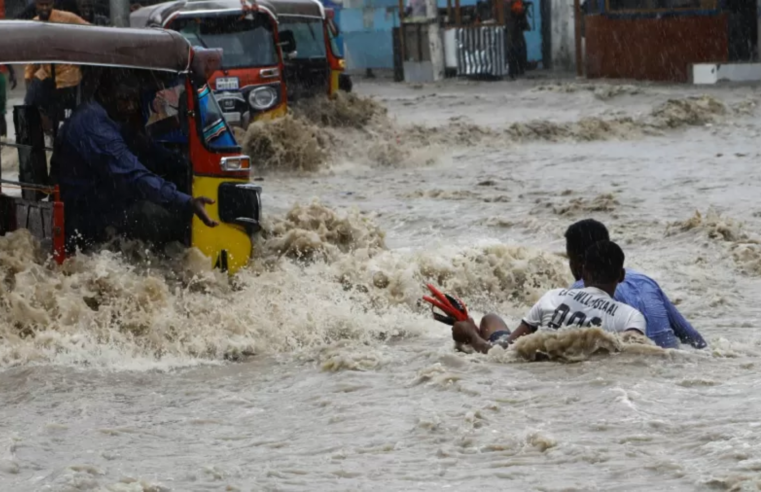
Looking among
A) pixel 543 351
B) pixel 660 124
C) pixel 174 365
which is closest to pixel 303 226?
pixel 174 365

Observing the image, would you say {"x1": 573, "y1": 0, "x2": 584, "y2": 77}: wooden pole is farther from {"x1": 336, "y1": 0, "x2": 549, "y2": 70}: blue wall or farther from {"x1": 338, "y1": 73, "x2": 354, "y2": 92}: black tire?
{"x1": 338, "y1": 73, "x2": 354, "y2": 92}: black tire

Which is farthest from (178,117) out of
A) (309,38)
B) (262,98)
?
(309,38)

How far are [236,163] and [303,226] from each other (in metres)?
1.34

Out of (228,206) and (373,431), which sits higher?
(228,206)

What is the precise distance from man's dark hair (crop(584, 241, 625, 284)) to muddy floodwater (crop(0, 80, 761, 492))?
35cm

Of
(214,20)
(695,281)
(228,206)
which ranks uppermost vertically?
(214,20)

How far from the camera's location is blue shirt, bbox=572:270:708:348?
269 inches

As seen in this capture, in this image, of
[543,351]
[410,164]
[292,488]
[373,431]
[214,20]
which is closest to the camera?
[292,488]

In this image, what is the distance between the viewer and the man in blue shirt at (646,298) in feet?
22.4

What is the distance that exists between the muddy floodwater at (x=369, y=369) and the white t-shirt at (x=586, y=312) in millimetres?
135

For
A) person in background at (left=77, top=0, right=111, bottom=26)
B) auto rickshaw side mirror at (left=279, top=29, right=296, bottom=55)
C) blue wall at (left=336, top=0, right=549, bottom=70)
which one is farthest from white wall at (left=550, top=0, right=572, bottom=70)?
auto rickshaw side mirror at (left=279, top=29, right=296, bottom=55)

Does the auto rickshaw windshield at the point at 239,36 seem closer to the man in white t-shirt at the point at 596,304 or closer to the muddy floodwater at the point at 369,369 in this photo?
the muddy floodwater at the point at 369,369

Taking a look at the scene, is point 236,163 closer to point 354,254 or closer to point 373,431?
point 354,254

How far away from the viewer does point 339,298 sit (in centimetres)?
886
